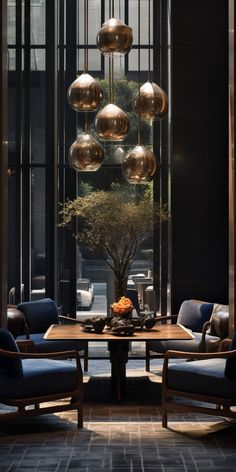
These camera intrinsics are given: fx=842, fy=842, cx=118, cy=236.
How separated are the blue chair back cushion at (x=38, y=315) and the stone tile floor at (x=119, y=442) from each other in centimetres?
170

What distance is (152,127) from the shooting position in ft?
35.4

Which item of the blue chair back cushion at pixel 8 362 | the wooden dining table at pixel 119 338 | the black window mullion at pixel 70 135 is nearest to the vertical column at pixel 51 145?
the black window mullion at pixel 70 135

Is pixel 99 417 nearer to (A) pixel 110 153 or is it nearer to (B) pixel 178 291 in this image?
(B) pixel 178 291

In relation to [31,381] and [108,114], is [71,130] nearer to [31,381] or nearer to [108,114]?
[108,114]

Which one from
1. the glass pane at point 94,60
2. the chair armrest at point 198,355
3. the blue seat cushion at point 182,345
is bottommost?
the blue seat cushion at point 182,345

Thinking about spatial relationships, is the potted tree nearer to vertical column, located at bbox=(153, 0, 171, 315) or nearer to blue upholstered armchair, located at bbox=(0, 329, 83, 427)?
vertical column, located at bbox=(153, 0, 171, 315)

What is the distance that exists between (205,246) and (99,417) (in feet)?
12.9

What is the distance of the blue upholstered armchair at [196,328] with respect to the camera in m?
8.67

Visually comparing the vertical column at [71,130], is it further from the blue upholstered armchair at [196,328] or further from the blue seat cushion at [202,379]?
the blue seat cushion at [202,379]

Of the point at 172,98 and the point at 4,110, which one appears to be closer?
the point at 4,110

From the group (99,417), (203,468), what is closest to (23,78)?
(99,417)

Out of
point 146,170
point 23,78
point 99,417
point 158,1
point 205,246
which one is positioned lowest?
point 99,417

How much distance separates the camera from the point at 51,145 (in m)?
10.7

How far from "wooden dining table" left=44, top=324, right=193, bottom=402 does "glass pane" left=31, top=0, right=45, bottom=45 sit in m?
4.25
